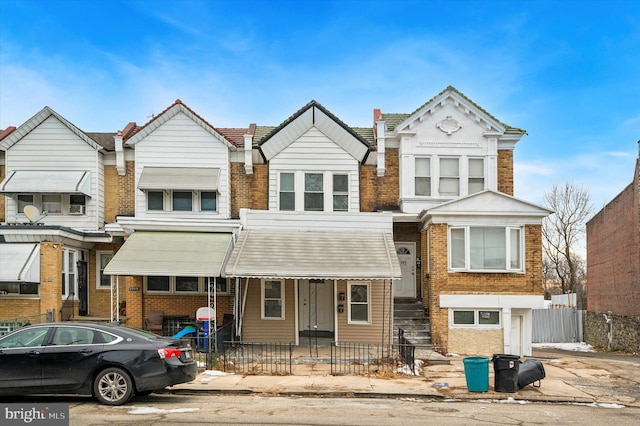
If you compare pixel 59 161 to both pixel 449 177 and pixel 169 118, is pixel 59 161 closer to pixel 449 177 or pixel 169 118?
pixel 169 118

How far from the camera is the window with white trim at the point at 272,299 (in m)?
20.5

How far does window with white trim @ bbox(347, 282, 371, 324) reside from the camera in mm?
20328

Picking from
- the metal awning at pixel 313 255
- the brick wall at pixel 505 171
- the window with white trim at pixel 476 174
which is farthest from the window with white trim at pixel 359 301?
the brick wall at pixel 505 171

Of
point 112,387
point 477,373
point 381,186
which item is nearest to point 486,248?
point 381,186

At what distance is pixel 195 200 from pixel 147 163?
2205mm

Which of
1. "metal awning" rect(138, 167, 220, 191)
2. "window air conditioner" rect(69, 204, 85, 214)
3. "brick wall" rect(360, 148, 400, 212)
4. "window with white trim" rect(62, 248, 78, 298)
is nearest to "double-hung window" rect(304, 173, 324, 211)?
"brick wall" rect(360, 148, 400, 212)

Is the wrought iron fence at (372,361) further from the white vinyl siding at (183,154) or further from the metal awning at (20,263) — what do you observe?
the metal awning at (20,263)

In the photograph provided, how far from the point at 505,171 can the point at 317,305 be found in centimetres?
866

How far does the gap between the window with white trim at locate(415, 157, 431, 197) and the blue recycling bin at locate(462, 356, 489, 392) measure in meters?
10.2

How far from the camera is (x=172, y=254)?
60.7 ft

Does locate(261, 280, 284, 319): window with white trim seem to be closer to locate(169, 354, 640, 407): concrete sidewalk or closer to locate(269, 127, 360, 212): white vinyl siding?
locate(269, 127, 360, 212): white vinyl siding

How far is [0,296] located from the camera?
2034 cm

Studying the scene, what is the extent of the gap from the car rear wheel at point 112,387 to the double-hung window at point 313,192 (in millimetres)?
12551

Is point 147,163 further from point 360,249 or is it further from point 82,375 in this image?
point 82,375
